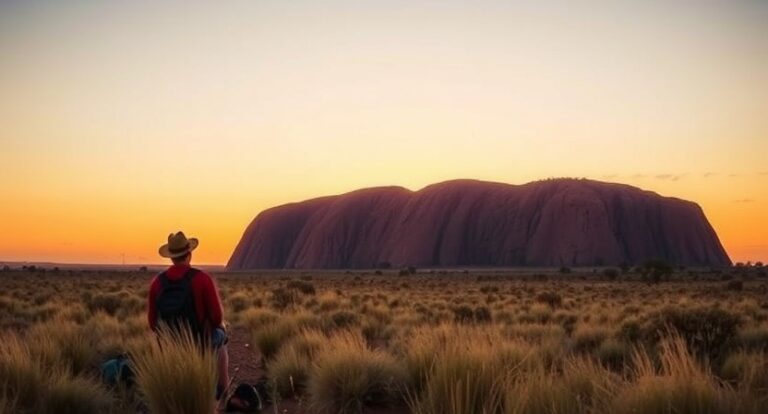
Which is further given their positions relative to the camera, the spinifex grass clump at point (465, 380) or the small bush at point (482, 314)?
the small bush at point (482, 314)

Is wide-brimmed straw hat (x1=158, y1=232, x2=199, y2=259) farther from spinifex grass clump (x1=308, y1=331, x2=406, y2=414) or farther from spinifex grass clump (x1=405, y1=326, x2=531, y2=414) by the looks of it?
spinifex grass clump (x1=405, y1=326, x2=531, y2=414)

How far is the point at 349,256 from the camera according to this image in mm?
117875

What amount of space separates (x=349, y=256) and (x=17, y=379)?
111158 millimetres

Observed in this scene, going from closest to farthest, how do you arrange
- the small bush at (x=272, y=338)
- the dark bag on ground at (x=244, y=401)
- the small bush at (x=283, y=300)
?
the dark bag on ground at (x=244, y=401) → the small bush at (x=272, y=338) → the small bush at (x=283, y=300)

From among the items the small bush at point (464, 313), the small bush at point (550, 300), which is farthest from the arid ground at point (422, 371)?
the small bush at point (550, 300)

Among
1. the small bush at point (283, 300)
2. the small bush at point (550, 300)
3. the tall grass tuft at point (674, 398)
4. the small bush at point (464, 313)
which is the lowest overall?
the small bush at point (550, 300)

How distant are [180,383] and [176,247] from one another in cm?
193

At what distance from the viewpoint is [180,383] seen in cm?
585

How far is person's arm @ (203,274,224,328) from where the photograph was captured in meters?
7.28

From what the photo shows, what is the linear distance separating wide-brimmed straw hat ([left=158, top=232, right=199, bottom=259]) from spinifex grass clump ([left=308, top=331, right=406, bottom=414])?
1.90 m

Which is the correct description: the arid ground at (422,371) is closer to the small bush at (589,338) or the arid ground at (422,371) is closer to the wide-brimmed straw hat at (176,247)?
the small bush at (589,338)

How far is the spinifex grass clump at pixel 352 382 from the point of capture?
741cm

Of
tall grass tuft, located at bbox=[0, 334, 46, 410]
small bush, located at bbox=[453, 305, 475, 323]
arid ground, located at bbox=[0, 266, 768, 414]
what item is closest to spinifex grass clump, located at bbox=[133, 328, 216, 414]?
arid ground, located at bbox=[0, 266, 768, 414]

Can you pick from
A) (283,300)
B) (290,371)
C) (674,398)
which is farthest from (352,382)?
(283,300)
